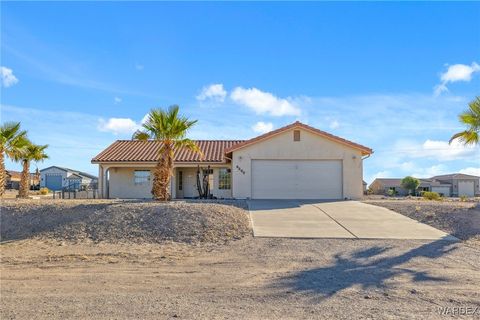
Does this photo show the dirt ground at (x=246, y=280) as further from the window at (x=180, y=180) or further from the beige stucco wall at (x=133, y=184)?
the window at (x=180, y=180)


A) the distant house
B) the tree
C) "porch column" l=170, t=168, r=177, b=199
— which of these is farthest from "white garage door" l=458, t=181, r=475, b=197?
"porch column" l=170, t=168, r=177, b=199

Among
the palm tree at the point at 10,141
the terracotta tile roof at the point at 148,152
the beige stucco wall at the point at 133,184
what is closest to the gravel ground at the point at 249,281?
the palm tree at the point at 10,141

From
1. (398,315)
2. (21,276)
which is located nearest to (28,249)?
(21,276)

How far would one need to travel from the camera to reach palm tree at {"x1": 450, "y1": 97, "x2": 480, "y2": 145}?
1630cm

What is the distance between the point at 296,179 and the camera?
2331cm

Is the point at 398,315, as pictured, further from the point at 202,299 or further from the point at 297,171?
the point at 297,171

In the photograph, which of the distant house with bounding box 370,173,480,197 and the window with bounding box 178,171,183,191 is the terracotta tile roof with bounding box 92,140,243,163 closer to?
the window with bounding box 178,171,183,191

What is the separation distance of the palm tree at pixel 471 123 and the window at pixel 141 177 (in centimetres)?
1766

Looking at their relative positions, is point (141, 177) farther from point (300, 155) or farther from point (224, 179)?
point (300, 155)

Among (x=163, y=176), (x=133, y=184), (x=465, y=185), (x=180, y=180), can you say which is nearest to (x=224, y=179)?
(x=180, y=180)

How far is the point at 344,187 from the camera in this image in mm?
23188

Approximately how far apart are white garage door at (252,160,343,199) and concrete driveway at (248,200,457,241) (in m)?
5.05

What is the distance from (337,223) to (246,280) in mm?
7008

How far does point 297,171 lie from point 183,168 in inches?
317
